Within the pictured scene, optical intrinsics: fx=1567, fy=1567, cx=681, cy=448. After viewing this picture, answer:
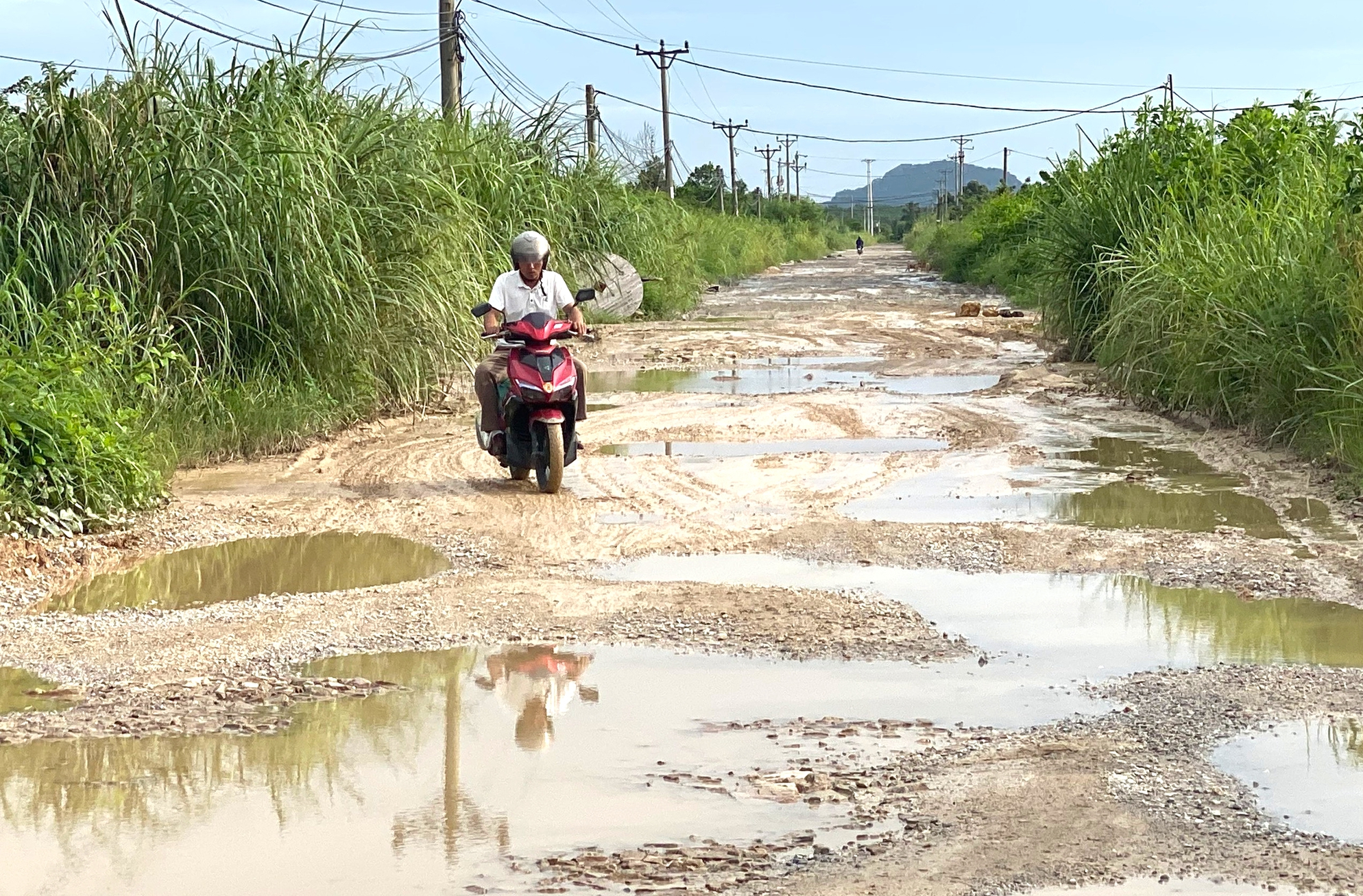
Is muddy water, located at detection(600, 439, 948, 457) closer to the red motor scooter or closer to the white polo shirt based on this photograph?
the red motor scooter

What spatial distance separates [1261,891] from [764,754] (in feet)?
4.91

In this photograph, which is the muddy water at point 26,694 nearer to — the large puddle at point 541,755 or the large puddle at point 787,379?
the large puddle at point 541,755

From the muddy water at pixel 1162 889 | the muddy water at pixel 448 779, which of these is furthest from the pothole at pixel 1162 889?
the muddy water at pixel 448 779

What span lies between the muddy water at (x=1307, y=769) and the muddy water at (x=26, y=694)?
11.9 ft

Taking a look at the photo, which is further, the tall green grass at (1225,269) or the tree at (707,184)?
the tree at (707,184)

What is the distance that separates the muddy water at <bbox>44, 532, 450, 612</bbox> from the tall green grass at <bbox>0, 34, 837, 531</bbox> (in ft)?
2.15

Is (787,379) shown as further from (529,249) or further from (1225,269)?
(529,249)

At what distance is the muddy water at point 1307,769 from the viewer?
13.2ft

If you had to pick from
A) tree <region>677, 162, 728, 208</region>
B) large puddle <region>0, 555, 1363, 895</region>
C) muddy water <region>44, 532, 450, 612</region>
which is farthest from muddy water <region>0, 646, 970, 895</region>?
tree <region>677, 162, 728, 208</region>

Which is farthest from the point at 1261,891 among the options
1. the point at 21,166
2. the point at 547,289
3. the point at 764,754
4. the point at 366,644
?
the point at 21,166

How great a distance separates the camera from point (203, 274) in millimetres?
10234

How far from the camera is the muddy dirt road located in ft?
12.7

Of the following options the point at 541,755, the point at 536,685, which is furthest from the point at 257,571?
the point at 541,755

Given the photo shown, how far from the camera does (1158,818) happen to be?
3.99 metres
